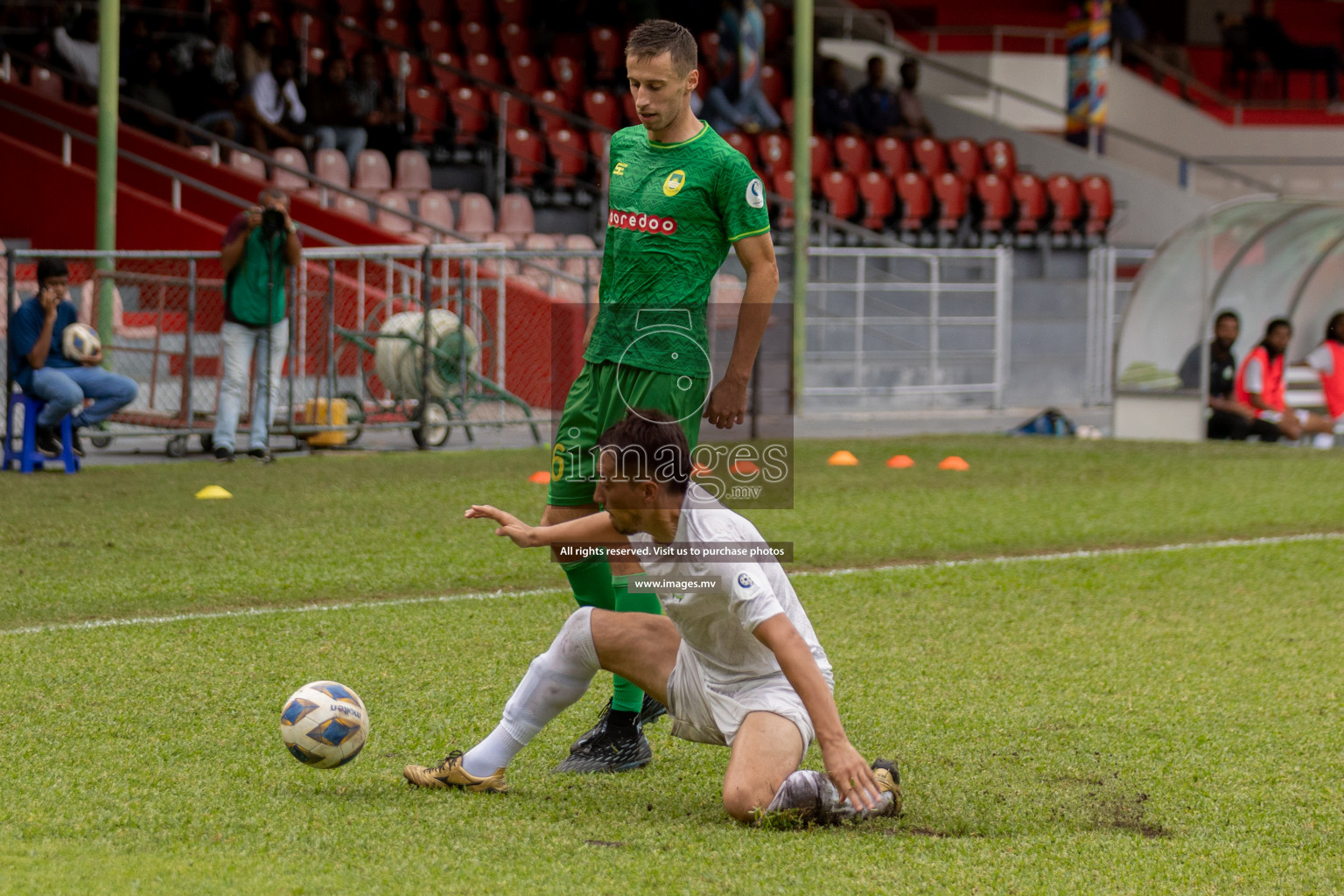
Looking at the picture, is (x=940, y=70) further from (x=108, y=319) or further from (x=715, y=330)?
(x=108, y=319)

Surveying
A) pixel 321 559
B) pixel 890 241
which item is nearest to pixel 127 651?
A: pixel 321 559

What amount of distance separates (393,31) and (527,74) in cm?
194

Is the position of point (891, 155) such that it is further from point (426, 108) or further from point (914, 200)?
point (426, 108)

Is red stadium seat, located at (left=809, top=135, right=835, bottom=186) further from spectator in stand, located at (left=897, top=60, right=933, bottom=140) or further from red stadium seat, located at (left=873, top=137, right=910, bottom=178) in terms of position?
spectator in stand, located at (left=897, top=60, right=933, bottom=140)

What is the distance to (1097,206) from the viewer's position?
24000mm

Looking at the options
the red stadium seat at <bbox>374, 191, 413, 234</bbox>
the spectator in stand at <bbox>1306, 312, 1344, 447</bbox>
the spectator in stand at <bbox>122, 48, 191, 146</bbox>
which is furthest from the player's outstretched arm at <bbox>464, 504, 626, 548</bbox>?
the spectator in stand at <bbox>122, 48, 191, 146</bbox>

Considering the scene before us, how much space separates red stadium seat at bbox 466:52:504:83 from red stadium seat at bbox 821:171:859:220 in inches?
192

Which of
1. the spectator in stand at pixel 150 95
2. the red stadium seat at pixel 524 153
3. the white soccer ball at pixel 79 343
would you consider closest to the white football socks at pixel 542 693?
the white soccer ball at pixel 79 343

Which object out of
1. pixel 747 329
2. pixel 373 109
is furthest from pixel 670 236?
pixel 373 109

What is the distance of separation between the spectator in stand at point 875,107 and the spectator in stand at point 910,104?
0.26m

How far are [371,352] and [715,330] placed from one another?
2942 mm

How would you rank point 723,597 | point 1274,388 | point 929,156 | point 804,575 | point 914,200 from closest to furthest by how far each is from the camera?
point 723,597
point 804,575
point 1274,388
point 914,200
point 929,156

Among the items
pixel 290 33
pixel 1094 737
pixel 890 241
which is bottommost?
pixel 1094 737

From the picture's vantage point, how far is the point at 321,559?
7.86 metres
